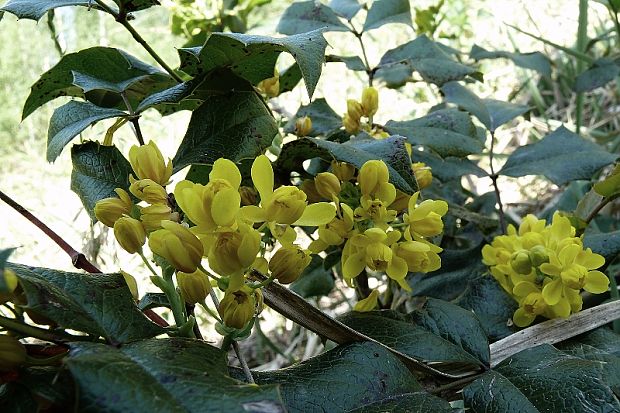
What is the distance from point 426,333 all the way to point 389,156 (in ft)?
0.53

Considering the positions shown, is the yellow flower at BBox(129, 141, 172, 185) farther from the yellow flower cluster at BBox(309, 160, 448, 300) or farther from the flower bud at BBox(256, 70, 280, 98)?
the flower bud at BBox(256, 70, 280, 98)

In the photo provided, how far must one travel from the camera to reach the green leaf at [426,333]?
1.93 feet

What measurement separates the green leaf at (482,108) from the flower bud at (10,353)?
736 mm

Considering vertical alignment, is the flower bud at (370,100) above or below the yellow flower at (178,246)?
below

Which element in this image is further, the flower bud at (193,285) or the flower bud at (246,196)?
the flower bud at (246,196)

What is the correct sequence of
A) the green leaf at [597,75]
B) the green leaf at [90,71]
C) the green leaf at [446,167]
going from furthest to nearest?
the green leaf at [597,75], the green leaf at [446,167], the green leaf at [90,71]

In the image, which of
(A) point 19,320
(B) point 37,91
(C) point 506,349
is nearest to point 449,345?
(C) point 506,349

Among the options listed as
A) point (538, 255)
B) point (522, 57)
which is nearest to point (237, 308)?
point (538, 255)

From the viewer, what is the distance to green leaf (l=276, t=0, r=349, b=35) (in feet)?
3.46

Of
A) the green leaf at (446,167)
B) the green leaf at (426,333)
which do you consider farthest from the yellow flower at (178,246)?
the green leaf at (446,167)

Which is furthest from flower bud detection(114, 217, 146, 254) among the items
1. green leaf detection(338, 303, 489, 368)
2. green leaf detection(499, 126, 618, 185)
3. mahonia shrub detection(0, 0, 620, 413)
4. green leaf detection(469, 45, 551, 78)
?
green leaf detection(469, 45, 551, 78)

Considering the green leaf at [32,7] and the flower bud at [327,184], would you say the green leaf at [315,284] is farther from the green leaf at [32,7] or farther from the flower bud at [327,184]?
the green leaf at [32,7]

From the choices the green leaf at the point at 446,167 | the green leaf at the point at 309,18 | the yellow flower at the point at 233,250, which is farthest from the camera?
the green leaf at the point at 309,18

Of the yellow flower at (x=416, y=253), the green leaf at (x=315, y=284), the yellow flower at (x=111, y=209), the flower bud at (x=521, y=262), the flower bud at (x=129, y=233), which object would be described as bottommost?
the green leaf at (x=315, y=284)
